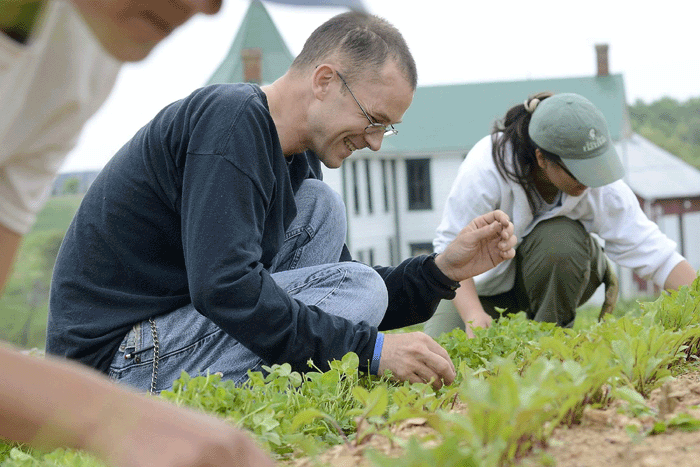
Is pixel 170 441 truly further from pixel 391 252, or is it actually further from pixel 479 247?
pixel 391 252

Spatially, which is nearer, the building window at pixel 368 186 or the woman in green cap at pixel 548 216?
the woman in green cap at pixel 548 216

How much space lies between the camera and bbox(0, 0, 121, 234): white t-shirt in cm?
138

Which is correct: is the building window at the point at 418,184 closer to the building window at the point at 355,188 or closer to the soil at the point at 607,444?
the building window at the point at 355,188

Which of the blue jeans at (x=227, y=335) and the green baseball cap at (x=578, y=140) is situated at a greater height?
the green baseball cap at (x=578, y=140)

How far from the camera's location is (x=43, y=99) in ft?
5.03

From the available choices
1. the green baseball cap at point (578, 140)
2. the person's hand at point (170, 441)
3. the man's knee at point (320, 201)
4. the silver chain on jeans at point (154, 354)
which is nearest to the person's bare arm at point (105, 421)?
the person's hand at point (170, 441)

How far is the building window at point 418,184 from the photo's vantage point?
1171 inches

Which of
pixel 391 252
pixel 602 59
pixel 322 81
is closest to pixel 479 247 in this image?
pixel 322 81

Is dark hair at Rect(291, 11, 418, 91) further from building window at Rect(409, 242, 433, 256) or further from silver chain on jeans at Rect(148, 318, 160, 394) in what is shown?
building window at Rect(409, 242, 433, 256)

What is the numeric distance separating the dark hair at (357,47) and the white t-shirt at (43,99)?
1503 mm

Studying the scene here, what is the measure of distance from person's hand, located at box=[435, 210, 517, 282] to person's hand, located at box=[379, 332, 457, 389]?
76 cm

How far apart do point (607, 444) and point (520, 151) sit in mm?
3231

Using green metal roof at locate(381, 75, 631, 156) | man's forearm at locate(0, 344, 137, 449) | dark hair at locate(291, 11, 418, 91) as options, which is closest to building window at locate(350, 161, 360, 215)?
green metal roof at locate(381, 75, 631, 156)

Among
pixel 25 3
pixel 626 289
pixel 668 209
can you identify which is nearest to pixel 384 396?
pixel 25 3
